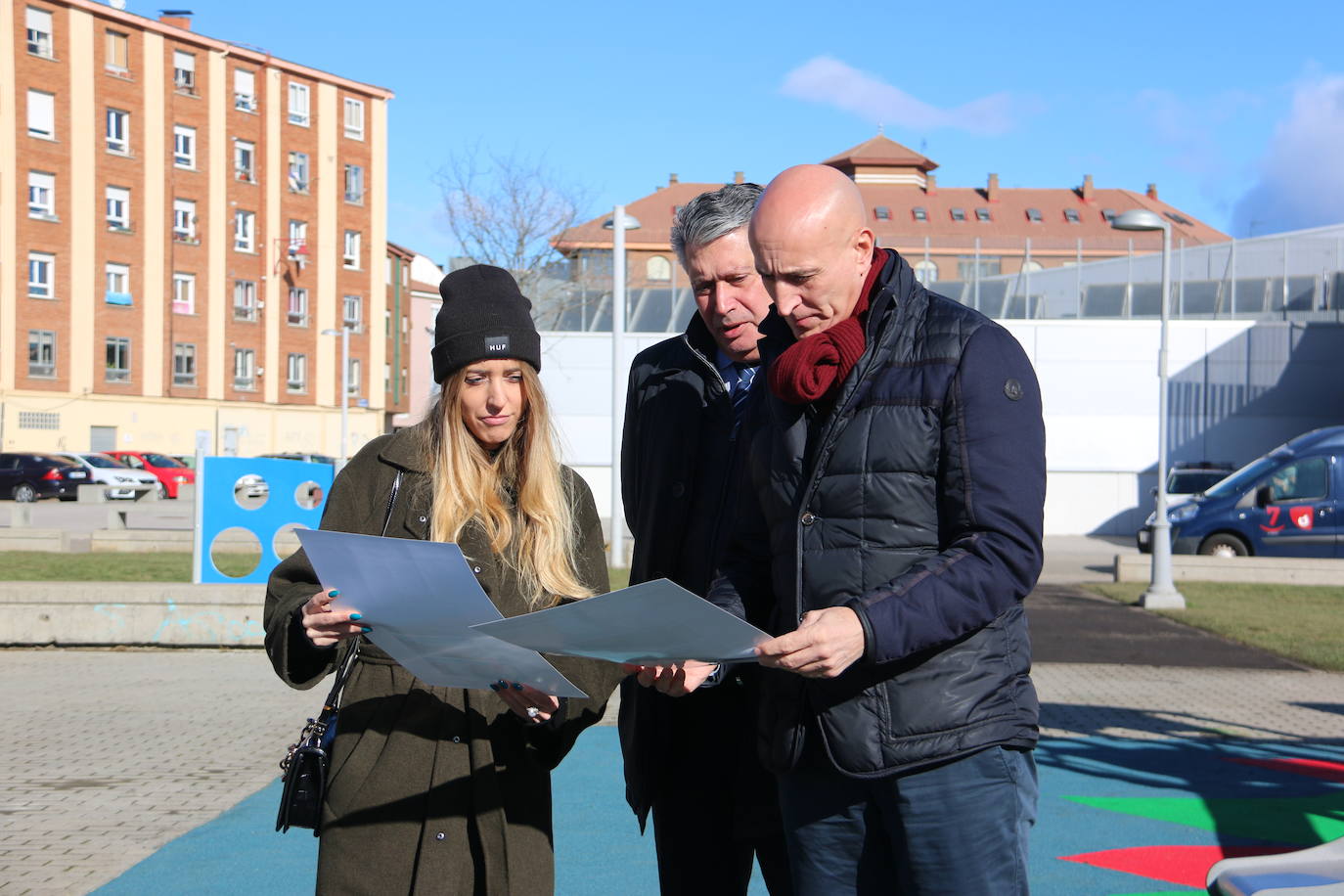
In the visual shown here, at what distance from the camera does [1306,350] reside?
128 feet

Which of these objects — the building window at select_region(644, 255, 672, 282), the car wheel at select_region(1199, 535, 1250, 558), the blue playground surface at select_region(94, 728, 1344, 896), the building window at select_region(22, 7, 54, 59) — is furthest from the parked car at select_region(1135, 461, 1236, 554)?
the building window at select_region(22, 7, 54, 59)

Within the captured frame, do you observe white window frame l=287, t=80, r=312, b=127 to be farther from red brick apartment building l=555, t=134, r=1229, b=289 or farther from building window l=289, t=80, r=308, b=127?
red brick apartment building l=555, t=134, r=1229, b=289

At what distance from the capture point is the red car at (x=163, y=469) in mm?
46438

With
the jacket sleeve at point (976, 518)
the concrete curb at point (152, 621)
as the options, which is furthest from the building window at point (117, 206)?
the jacket sleeve at point (976, 518)

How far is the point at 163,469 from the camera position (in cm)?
4694

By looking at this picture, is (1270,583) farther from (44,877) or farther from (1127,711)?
(44,877)

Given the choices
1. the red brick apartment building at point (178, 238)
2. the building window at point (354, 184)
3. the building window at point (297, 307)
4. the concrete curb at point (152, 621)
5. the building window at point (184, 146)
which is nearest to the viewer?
the concrete curb at point (152, 621)

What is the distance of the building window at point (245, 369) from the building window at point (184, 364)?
2081 millimetres

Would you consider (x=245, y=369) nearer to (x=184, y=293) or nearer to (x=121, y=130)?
(x=184, y=293)

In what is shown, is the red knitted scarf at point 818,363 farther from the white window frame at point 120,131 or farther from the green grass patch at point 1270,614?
the white window frame at point 120,131

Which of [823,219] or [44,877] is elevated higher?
[823,219]

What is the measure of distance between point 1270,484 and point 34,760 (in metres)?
21.8

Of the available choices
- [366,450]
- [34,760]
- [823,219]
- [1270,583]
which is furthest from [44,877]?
[1270,583]

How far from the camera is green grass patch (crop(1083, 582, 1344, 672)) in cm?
1367
